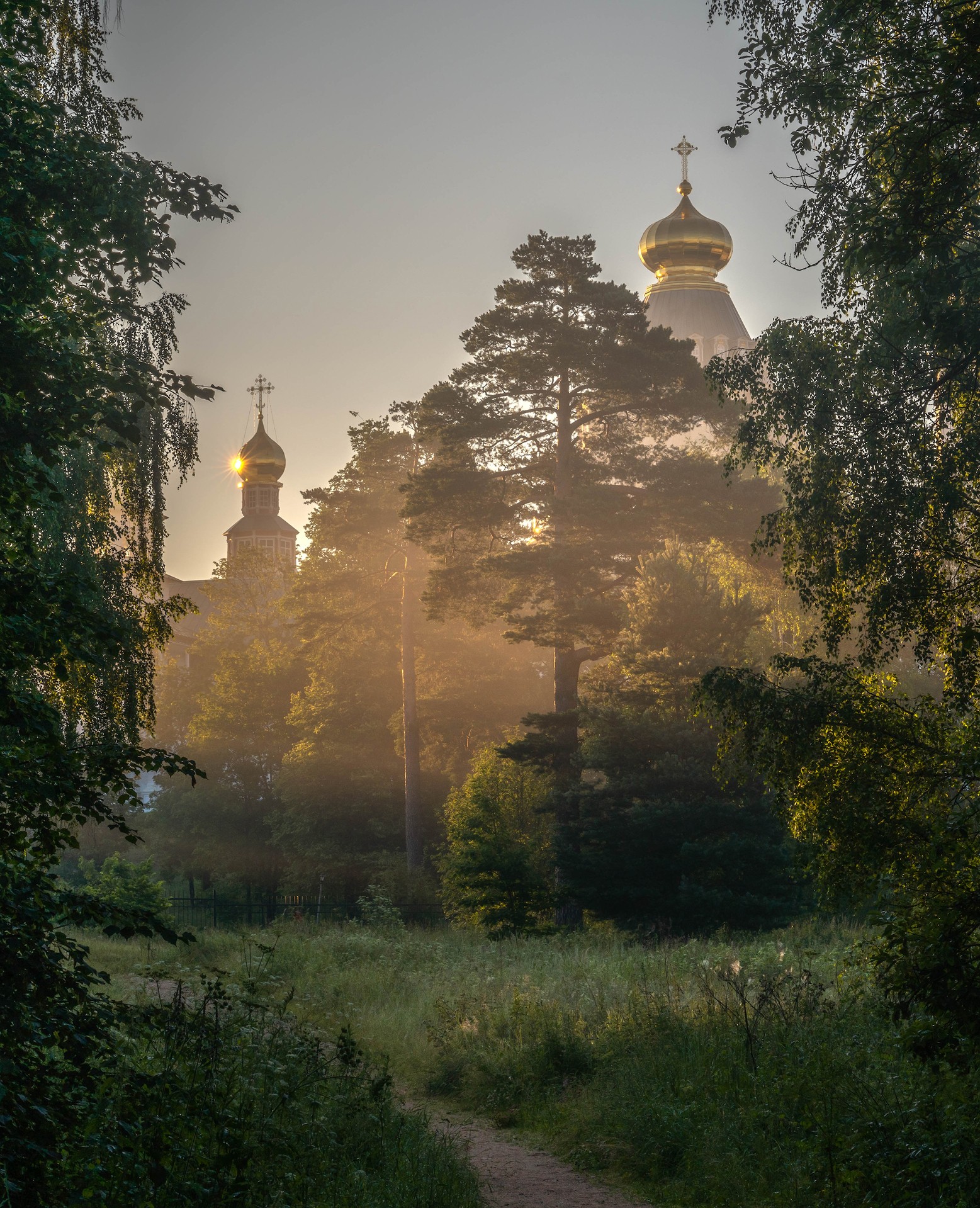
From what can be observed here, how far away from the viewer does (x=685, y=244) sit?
100 m

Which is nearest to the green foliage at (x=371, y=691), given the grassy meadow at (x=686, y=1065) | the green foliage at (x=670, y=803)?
the green foliage at (x=670, y=803)

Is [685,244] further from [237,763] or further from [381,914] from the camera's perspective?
[381,914]

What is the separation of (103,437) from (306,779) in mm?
28734

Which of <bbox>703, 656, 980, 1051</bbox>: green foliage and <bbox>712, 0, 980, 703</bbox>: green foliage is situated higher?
<bbox>712, 0, 980, 703</bbox>: green foliage

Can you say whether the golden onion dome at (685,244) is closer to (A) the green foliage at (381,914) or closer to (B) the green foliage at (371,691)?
(B) the green foliage at (371,691)

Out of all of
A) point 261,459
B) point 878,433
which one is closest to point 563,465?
point 878,433

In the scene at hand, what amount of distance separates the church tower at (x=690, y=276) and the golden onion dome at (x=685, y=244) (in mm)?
53

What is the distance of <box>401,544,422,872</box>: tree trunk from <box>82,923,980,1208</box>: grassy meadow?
18970mm

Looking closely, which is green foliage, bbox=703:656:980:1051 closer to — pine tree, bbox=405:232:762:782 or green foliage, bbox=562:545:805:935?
green foliage, bbox=562:545:805:935

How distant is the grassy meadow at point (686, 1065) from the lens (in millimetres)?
6691

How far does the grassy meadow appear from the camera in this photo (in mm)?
6691

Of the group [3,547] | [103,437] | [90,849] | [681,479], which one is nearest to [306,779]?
[90,849]

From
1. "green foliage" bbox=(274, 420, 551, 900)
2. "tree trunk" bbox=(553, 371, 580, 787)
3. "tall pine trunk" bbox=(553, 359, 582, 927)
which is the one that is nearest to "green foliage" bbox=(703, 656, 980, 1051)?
"tall pine trunk" bbox=(553, 359, 582, 927)

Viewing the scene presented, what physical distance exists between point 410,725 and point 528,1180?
28.4m
